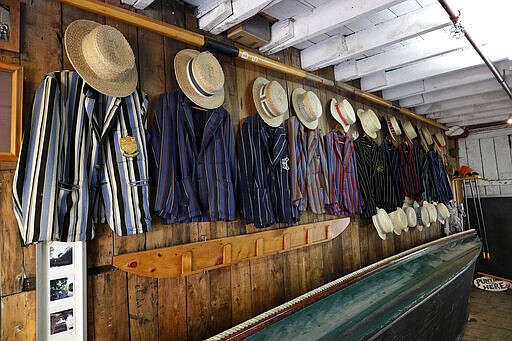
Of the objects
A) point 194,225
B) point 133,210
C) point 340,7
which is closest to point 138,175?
point 133,210

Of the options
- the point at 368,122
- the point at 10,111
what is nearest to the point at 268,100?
the point at 10,111

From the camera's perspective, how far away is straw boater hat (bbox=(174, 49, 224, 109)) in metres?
1.73

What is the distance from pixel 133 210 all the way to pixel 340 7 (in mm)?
1618

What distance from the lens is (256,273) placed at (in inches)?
85.0

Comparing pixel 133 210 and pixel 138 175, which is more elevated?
pixel 138 175

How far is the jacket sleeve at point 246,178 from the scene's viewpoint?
1946mm

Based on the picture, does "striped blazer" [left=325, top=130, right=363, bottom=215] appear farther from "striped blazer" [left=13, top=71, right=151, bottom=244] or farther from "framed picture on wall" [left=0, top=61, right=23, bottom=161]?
"framed picture on wall" [left=0, top=61, right=23, bottom=161]

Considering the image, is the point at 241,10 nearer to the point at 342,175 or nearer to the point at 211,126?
the point at 211,126

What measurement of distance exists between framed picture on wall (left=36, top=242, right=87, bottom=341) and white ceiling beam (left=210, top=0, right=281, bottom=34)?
1.41m

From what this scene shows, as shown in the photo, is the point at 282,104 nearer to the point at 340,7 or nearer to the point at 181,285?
the point at 340,7

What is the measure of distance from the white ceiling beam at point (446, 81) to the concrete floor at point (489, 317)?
104 inches

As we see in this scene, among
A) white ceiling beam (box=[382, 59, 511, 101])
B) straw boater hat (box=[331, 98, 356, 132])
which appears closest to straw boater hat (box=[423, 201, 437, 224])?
white ceiling beam (box=[382, 59, 511, 101])

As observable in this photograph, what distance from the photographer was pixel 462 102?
402 cm

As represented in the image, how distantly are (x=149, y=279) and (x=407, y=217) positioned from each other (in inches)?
127
